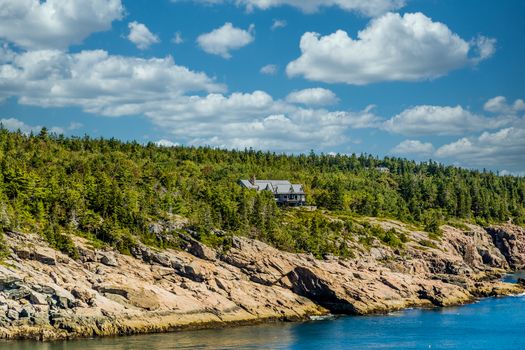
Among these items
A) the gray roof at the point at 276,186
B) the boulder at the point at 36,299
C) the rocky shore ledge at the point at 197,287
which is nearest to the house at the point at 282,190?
the gray roof at the point at 276,186

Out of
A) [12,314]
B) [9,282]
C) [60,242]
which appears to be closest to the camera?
[12,314]

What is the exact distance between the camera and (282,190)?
7534 inches

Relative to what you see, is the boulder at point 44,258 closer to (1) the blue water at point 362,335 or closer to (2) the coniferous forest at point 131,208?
(2) the coniferous forest at point 131,208

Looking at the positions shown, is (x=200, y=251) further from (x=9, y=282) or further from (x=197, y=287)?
(x=9, y=282)

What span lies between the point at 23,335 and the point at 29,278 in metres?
9.26

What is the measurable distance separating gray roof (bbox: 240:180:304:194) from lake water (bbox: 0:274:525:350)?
258 ft

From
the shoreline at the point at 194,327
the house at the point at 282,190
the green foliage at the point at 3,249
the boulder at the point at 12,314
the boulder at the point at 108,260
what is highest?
the house at the point at 282,190

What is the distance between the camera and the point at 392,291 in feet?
401

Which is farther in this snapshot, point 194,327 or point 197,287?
point 197,287

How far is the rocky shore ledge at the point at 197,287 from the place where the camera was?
295 feet

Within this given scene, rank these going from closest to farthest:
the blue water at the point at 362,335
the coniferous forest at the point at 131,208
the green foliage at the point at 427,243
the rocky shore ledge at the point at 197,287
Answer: the blue water at the point at 362,335 < the rocky shore ledge at the point at 197,287 < the coniferous forest at the point at 131,208 < the green foliage at the point at 427,243

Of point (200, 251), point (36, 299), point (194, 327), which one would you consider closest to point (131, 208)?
point (200, 251)

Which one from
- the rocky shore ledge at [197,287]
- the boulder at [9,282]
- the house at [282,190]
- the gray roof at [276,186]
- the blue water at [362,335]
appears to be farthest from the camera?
the gray roof at [276,186]

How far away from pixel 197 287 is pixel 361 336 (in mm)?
28628
